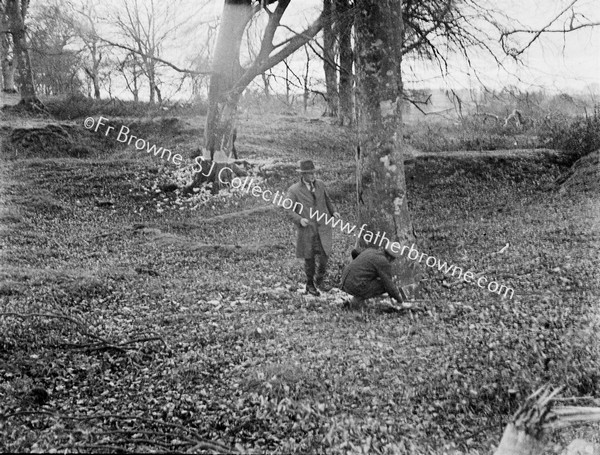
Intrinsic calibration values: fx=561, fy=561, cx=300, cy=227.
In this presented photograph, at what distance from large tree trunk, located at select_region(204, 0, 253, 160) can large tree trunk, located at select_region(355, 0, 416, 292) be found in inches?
392

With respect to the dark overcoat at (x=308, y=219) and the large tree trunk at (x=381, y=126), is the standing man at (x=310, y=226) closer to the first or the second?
the dark overcoat at (x=308, y=219)

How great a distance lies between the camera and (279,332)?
7.82 meters

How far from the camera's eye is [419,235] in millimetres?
13008

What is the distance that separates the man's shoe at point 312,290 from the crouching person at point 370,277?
1035 mm

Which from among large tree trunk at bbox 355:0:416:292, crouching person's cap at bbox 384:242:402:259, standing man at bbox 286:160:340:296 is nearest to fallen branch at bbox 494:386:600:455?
crouching person's cap at bbox 384:242:402:259

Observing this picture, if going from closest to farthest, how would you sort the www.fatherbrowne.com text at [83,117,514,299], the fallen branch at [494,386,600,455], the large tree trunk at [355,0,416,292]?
the fallen branch at [494,386,600,455] → the large tree trunk at [355,0,416,292] → the www.fatherbrowne.com text at [83,117,514,299]

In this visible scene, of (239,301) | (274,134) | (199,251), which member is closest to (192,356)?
(239,301)

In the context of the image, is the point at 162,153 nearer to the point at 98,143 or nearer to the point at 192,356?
the point at 98,143

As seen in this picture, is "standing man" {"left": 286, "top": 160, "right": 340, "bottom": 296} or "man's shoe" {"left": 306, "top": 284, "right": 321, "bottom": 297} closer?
"man's shoe" {"left": 306, "top": 284, "right": 321, "bottom": 297}

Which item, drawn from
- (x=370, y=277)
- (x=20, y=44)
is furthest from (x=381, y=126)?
(x=20, y=44)

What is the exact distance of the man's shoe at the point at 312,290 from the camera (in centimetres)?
1009

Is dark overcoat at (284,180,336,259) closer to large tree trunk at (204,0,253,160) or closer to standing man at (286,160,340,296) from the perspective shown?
standing man at (286,160,340,296)

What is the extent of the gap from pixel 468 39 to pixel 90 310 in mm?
9363

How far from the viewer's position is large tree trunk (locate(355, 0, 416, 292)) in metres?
9.41
